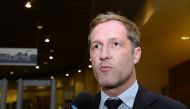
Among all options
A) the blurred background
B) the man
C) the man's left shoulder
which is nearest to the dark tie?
the man

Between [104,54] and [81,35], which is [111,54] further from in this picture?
[81,35]

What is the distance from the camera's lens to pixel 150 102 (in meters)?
1.24

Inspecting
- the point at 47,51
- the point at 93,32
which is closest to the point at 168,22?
the point at 47,51

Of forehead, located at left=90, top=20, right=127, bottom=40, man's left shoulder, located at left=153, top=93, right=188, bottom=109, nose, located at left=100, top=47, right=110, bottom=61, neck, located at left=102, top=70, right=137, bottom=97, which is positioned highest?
forehead, located at left=90, top=20, right=127, bottom=40

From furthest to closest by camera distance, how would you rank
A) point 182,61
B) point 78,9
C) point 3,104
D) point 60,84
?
1. point 60,84
2. point 182,61
3. point 78,9
4. point 3,104

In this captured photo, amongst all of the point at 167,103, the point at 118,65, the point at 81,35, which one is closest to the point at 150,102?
the point at 167,103

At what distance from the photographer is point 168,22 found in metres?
7.69

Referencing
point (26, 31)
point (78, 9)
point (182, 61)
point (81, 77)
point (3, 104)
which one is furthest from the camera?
point (81, 77)

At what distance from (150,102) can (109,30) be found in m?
0.23

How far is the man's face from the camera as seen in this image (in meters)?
1.17

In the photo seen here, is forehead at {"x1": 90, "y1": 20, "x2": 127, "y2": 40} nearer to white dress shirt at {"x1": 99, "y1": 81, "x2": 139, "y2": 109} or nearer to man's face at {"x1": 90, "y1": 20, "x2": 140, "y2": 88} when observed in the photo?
man's face at {"x1": 90, "y1": 20, "x2": 140, "y2": 88}

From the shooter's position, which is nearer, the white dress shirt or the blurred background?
the white dress shirt

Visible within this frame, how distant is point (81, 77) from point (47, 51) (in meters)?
4.83

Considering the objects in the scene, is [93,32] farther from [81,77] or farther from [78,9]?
[81,77]
